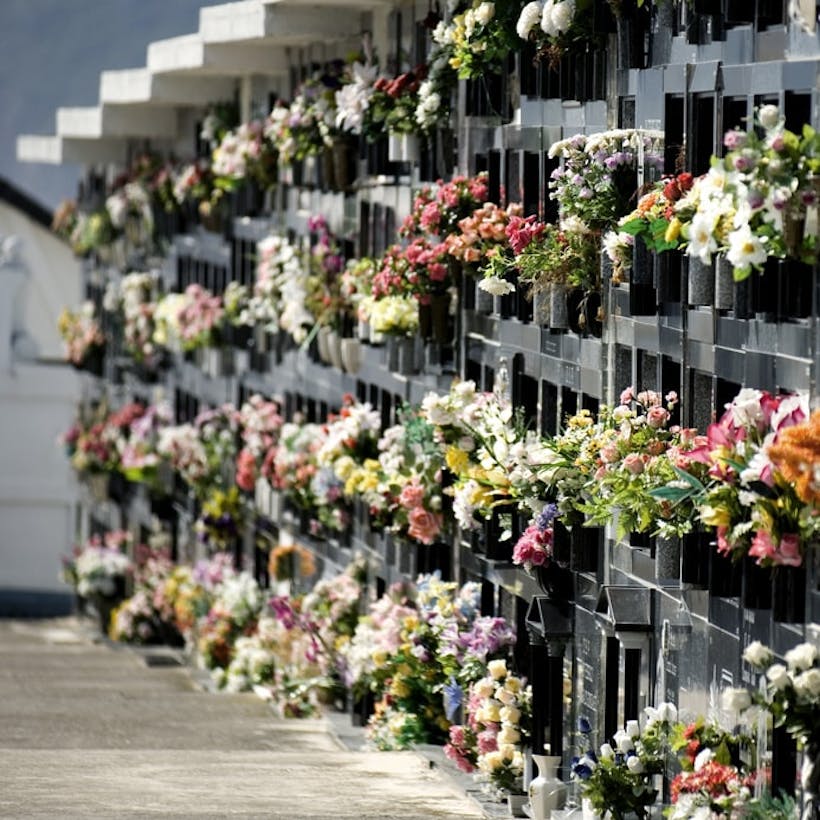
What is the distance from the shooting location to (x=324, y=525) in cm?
3681

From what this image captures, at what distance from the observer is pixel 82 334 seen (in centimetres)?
5772

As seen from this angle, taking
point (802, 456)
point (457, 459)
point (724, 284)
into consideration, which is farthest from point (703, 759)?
point (457, 459)

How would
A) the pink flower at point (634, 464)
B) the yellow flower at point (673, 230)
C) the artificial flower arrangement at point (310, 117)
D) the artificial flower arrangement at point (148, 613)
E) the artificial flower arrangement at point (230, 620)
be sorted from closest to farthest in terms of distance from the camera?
1. the yellow flower at point (673, 230)
2. the pink flower at point (634, 464)
3. the artificial flower arrangement at point (310, 117)
4. the artificial flower arrangement at point (230, 620)
5. the artificial flower arrangement at point (148, 613)

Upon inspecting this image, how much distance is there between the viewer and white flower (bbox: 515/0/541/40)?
24.8 m

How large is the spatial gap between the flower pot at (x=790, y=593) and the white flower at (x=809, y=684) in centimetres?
92

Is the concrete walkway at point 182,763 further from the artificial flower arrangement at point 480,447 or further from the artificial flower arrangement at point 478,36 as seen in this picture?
the artificial flower arrangement at point 478,36

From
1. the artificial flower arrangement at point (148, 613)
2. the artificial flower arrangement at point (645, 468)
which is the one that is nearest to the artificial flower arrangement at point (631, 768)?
the artificial flower arrangement at point (645, 468)

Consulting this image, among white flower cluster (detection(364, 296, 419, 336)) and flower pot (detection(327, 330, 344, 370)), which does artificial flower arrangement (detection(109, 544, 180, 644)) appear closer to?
flower pot (detection(327, 330, 344, 370))

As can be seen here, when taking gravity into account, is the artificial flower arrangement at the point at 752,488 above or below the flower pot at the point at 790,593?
above

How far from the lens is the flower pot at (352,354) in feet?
115

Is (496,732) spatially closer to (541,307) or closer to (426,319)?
(541,307)

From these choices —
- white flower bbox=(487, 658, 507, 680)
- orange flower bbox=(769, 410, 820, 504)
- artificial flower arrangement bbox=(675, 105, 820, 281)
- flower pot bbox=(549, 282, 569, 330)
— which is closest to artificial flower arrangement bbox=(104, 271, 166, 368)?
white flower bbox=(487, 658, 507, 680)

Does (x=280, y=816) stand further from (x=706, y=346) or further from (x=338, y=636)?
(x=338, y=636)

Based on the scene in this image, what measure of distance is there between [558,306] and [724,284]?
4636 mm
